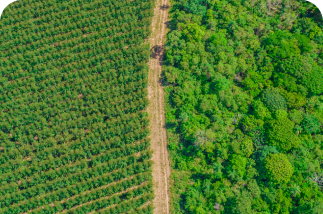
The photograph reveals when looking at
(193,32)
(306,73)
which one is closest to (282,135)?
(306,73)

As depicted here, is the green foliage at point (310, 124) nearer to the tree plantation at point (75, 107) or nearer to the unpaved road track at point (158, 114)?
the unpaved road track at point (158, 114)

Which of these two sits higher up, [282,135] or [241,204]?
[282,135]

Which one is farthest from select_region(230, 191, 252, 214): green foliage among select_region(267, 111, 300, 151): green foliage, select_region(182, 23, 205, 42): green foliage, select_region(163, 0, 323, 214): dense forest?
select_region(182, 23, 205, 42): green foliage

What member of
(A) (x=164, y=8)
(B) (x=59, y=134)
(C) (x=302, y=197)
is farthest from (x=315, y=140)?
(B) (x=59, y=134)

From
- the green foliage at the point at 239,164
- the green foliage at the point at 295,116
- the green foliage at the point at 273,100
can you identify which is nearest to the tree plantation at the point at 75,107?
the green foliage at the point at 239,164

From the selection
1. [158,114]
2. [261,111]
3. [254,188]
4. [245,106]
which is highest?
[245,106]

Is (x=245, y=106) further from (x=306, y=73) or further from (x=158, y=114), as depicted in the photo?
(x=158, y=114)
